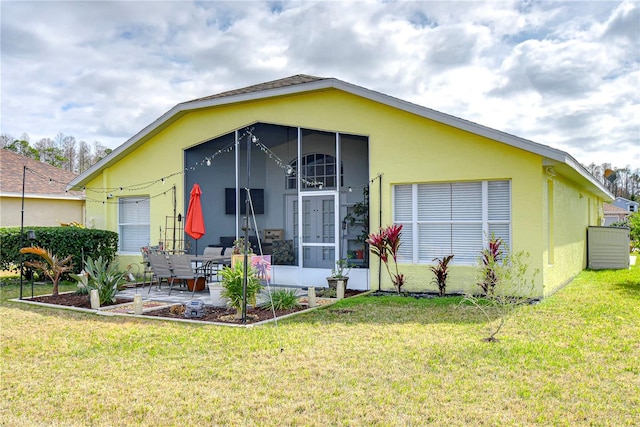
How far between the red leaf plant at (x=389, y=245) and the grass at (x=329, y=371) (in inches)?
85.1

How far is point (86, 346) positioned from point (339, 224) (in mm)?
6426

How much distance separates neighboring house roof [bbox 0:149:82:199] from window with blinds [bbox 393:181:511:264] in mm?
14186

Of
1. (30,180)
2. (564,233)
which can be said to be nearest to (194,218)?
(564,233)

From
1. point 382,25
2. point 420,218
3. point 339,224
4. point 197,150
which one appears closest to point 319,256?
point 339,224

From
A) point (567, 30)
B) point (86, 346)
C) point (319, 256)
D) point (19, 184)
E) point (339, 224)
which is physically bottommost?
point (86, 346)

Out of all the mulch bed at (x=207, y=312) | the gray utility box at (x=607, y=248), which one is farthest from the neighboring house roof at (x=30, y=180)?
the gray utility box at (x=607, y=248)

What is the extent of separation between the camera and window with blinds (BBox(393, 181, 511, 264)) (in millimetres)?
10148

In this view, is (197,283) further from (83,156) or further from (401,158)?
(83,156)

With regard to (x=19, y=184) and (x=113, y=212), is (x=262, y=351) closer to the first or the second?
(x=113, y=212)

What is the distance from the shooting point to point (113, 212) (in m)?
15.3

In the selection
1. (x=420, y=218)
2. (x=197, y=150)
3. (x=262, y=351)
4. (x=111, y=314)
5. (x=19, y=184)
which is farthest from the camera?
(x=19, y=184)

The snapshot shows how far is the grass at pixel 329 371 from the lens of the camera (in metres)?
4.29

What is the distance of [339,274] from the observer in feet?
36.2

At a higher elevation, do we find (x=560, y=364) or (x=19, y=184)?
(x=19, y=184)
